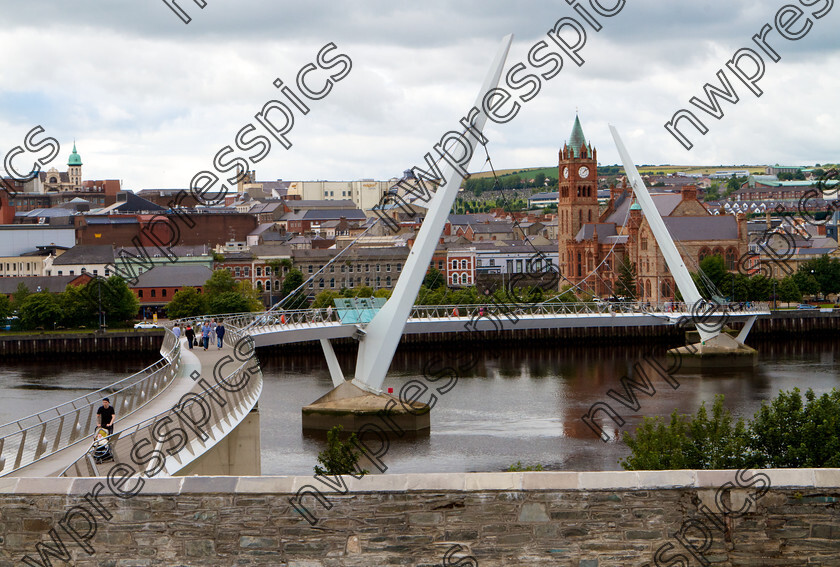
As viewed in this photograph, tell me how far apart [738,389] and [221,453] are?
93.0 ft

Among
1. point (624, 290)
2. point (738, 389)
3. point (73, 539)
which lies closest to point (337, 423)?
point (738, 389)

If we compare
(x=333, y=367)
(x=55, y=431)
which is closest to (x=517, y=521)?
(x=55, y=431)

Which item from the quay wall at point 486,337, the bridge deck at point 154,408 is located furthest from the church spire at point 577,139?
the bridge deck at point 154,408

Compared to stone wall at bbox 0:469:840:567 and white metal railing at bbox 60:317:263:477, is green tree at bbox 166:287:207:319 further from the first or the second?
stone wall at bbox 0:469:840:567

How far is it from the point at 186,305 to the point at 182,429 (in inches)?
2388

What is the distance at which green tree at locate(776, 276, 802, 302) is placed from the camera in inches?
2995

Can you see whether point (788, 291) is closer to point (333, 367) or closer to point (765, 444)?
point (333, 367)

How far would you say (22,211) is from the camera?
452 ft

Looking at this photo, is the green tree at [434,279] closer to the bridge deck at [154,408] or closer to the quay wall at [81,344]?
the quay wall at [81,344]

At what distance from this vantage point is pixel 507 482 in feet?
20.9

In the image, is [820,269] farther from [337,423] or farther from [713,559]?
[713,559]

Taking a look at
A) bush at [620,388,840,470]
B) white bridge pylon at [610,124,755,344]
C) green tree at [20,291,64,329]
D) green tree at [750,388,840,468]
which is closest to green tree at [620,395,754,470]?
bush at [620,388,840,470]

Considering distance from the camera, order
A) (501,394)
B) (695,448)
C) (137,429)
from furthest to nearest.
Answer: (501,394) < (695,448) < (137,429)

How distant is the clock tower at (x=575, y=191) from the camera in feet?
321
